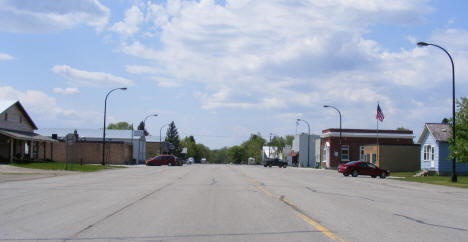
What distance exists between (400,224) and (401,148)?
5291 cm

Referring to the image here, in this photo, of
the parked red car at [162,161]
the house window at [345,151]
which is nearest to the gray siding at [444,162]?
the house window at [345,151]

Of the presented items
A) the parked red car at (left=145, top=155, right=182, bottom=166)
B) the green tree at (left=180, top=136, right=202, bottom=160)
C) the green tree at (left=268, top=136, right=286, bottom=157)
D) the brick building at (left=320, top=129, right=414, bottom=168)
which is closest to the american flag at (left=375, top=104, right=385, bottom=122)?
the brick building at (left=320, top=129, right=414, bottom=168)

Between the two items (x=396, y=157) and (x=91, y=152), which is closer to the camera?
(x=396, y=157)

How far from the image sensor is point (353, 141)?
78562mm

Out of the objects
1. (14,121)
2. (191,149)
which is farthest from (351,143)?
(191,149)

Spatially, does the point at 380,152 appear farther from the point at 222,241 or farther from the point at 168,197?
the point at 222,241

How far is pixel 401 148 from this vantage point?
61219 mm

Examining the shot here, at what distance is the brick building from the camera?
255ft

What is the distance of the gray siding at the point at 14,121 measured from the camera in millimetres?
49906

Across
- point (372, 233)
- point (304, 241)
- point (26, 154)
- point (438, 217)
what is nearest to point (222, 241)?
point (304, 241)

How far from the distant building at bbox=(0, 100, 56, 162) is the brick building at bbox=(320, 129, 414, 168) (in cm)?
4396

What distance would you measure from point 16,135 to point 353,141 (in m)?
51.6

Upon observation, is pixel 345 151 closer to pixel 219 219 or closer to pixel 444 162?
pixel 444 162

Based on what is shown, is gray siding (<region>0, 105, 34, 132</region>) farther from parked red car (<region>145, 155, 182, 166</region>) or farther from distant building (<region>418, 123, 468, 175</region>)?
distant building (<region>418, 123, 468, 175</region>)
